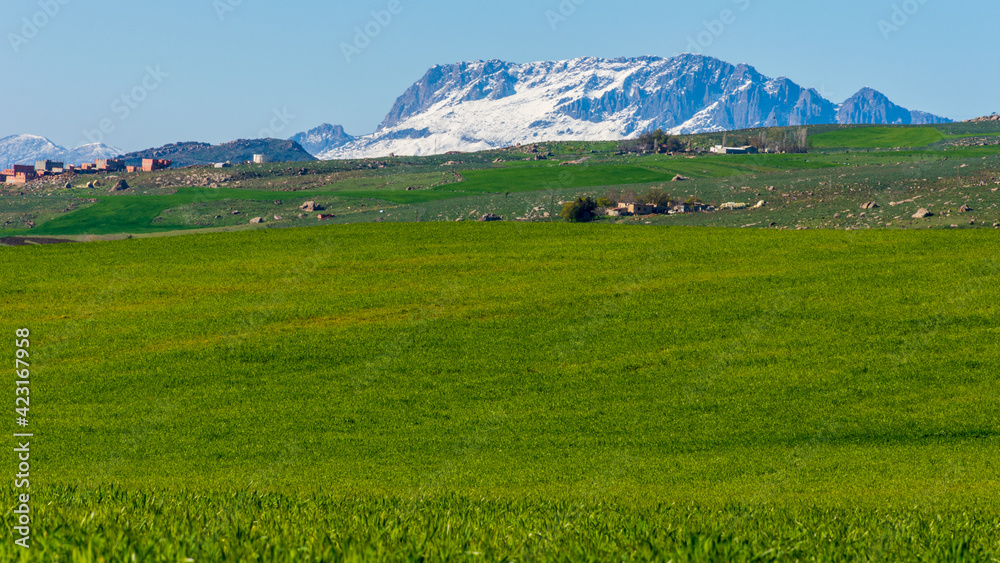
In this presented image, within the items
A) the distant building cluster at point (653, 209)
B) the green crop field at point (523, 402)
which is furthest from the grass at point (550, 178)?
the green crop field at point (523, 402)

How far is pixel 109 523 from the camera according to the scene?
21.6ft

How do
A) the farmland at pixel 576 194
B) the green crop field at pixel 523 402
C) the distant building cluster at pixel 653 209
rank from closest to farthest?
1. the green crop field at pixel 523 402
2. the farmland at pixel 576 194
3. the distant building cluster at pixel 653 209

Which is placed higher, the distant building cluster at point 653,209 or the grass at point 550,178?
the grass at point 550,178

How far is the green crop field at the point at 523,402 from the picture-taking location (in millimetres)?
7172

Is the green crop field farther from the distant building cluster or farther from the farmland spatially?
the distant building cluster

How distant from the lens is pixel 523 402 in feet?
77.0

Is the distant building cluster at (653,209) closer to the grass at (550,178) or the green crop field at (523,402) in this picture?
the green crop field at (523,402)

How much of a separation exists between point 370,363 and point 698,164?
514 ft

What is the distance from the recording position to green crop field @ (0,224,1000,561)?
7.17 meters

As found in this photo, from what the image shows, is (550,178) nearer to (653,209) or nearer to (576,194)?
(576,194)

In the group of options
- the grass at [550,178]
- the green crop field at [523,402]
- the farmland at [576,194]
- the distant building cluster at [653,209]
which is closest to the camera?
the green crop field at [523,402]

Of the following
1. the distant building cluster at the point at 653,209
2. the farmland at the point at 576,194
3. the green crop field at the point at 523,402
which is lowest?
the green crop field at the point at 523,402

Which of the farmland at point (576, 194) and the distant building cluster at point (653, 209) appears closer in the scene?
the farmland at point (576, 194)

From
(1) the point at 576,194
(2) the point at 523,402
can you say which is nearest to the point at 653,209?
(1) the point at 576,194
